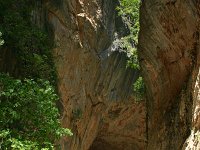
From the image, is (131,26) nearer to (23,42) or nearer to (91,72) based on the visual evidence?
(91,72)

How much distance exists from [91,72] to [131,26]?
3580 millimetres

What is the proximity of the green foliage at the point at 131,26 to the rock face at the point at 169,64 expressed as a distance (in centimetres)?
683

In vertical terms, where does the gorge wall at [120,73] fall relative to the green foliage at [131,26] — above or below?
below

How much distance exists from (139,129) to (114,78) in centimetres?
428

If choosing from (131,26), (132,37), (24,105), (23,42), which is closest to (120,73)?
(132,37)

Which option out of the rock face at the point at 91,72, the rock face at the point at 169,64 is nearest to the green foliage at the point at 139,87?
the rock face at the point at 91,72

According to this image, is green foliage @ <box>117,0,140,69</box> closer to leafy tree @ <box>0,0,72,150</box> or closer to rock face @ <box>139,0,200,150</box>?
leafy tree @ <box>0,0,72,150</box>

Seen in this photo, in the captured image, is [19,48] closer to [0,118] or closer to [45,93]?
[45,93]

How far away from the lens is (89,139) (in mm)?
19656

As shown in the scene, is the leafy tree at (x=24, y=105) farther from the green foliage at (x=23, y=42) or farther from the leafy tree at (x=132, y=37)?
the leafy tree at (x=132, y=37)

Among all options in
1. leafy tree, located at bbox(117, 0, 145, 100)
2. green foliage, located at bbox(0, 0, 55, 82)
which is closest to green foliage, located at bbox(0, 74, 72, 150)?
green foliage, located at bbox(0, 0, 55, 82)

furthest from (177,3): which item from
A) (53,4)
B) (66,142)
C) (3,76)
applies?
(66,142)

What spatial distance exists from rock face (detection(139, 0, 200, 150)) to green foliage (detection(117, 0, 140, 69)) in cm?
683

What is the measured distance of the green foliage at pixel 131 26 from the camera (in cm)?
1770
